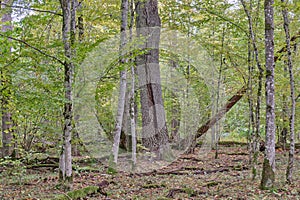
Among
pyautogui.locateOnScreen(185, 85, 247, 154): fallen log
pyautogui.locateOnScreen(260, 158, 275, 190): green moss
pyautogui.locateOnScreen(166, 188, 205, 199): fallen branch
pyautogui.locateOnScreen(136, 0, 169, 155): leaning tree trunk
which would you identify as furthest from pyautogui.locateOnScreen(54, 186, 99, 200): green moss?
pyautogui.locateOnScreen(185, 85, 247, 154): fallen log

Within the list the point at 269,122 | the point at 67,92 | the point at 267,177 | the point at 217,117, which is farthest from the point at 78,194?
the point at 217,117

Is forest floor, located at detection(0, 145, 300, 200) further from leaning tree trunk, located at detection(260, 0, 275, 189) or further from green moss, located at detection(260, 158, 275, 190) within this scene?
leaning tree trunk, located at detection(260, 0, 275, 189)

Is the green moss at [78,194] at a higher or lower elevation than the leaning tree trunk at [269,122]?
lower

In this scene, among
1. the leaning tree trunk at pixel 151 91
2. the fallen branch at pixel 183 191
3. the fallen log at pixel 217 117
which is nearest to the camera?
the fallen branch at pixel 183 191

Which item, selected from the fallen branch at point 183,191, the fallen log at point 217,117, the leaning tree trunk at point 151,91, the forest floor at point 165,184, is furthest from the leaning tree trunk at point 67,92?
the fallen log at point 217,117

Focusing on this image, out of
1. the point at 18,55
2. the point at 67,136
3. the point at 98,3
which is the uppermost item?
the point at 98,3

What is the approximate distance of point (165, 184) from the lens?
7.28 meters

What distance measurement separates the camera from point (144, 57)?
11523 millimetres

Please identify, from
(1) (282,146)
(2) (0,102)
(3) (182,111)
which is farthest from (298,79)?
(2) (0,102)

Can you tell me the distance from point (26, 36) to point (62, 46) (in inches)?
29.0

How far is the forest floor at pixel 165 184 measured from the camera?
5955 millimetres

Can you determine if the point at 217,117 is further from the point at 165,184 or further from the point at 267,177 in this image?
the point at 267,177

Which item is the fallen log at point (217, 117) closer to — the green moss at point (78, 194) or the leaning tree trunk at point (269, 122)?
the leaning tree trunk at point (269, 122)

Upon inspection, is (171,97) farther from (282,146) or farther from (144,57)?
(282,146)
